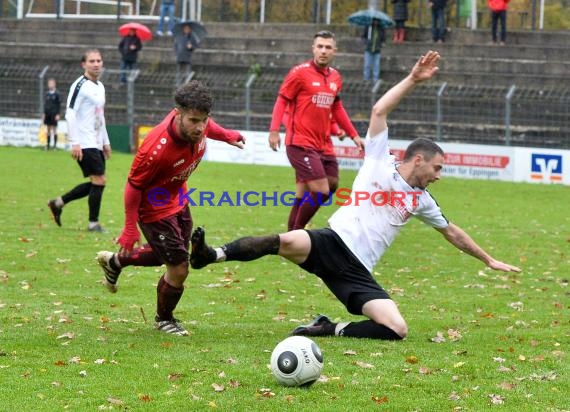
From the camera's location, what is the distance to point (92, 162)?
1435 centimetres

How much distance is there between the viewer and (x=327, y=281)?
8680 mm

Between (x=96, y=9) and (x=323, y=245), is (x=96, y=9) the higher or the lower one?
the higher one

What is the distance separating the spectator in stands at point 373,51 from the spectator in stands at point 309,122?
58.0 ft

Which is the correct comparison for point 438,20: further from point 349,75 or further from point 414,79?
point 414,79

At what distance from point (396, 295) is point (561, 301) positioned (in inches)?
61.1

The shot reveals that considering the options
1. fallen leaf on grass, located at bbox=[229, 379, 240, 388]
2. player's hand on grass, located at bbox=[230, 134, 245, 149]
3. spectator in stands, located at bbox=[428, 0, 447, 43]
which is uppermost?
spectator in stands, located at bbox=[428, 0, 447, 43]

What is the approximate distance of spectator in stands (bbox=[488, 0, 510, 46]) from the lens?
30.9 m

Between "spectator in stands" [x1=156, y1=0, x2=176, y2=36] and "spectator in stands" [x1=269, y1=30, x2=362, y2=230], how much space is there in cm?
2418

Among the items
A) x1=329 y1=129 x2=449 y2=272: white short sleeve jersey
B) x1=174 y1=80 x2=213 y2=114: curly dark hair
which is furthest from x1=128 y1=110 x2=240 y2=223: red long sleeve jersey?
x1=329 y1=129 x2=449 y2=272: white short sleeve jersey

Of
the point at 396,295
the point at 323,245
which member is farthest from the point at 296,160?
the point at 323,245

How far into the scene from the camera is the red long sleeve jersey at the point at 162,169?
Result: 8.04 m

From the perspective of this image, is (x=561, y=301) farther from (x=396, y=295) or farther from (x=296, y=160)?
(x=296, y=160)

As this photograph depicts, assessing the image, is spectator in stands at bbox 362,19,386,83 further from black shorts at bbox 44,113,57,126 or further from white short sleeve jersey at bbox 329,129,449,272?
white short sleeve jersey at bbox 329,129,449,272

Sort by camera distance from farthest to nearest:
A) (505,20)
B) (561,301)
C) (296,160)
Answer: (505,20) → (296,160) → (561,301)
